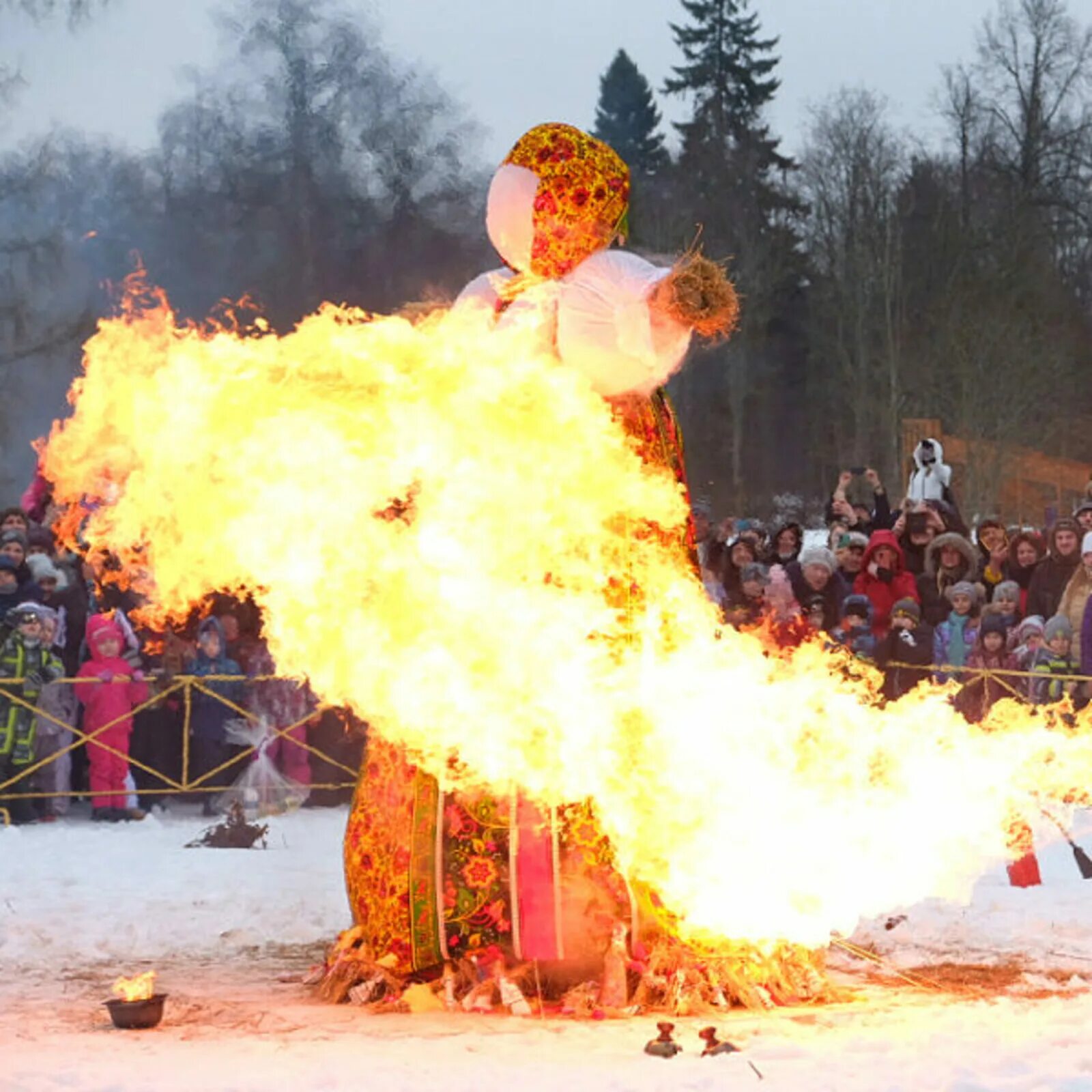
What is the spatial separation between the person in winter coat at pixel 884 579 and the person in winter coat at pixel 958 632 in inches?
12.1

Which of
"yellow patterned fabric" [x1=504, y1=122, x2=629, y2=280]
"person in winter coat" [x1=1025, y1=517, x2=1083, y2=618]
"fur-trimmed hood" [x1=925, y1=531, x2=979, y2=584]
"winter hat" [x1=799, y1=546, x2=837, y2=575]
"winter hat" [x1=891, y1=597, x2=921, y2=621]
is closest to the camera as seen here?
"yellow patterned fabric" [x1=504, y1=122, x2=629, y2=280]

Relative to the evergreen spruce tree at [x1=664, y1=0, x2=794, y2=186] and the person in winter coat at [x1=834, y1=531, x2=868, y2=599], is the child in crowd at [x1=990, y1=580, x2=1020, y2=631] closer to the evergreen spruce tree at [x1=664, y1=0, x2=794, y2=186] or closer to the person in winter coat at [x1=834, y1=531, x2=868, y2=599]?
the person in winter coat at [x1=834, y1=531, x2=868, y2=599]

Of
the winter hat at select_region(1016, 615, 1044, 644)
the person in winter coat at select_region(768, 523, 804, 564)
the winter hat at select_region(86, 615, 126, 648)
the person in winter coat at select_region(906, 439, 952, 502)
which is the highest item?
the person in winter coat at select_region(906, 439, 952, 502)

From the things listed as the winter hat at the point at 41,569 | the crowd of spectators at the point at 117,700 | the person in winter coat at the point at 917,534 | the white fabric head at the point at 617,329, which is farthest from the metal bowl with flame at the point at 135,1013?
the person in winter coat at the point at 917,534

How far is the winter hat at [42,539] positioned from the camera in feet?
36.6

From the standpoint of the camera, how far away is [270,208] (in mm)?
22203

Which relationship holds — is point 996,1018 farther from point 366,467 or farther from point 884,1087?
point 366,467

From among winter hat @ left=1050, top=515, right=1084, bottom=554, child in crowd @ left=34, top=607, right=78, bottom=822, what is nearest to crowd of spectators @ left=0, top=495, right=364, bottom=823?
child in crowd @ left=34, top=607, right=78, bottom=822

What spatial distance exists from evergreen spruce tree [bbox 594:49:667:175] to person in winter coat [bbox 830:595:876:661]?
35.8 m

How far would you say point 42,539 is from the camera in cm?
1120

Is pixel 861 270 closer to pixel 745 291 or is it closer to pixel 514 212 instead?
pixel 745 291

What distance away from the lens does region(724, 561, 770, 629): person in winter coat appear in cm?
1110

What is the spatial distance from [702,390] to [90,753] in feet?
82.5

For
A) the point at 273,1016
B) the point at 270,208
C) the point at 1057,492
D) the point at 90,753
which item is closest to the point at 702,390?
the point at 1057,492
